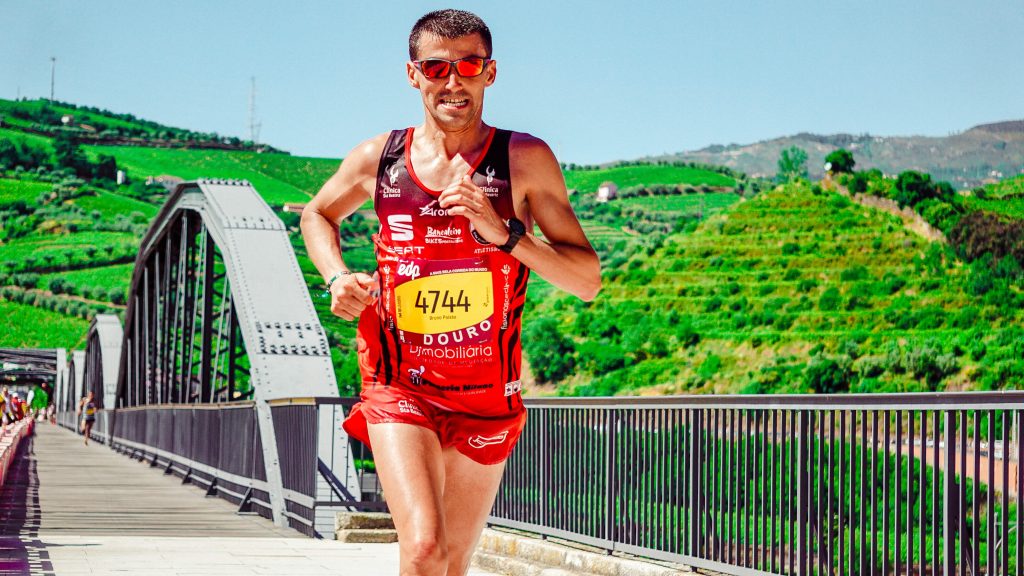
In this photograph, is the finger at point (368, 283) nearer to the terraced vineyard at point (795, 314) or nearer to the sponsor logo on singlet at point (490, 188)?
the sponsor logo on singlet at point (490, 188)

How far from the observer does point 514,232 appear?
3.60 metres

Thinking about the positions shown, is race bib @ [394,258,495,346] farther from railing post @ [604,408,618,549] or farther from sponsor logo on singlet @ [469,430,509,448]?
railing post @ [604,408,618,549]

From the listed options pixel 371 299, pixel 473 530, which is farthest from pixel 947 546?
pixel 371 299

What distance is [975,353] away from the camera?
11775 cm

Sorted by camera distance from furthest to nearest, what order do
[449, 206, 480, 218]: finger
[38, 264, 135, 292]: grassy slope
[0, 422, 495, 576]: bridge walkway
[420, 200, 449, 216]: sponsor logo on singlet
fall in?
[38, 264, 135, 292]: grassy slope < [0, 422, 495, 576]: bridge walkway < [420, 200, 449, 216]: sponsor logo on singlet < [449, 206, 480, 218]: finger

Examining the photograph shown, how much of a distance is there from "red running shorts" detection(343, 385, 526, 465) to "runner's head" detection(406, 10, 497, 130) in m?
0.74

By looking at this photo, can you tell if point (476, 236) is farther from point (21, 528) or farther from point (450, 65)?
point (21, 528)

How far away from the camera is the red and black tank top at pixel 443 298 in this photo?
3.74 metres

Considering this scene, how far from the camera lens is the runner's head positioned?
378 centimetres

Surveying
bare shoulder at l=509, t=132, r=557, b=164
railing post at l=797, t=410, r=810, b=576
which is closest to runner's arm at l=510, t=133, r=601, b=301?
bare shoulder at l=509, t=132, r=557, b=164

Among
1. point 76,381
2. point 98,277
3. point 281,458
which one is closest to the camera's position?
point 281,458

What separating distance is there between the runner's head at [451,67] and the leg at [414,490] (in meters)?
0.84

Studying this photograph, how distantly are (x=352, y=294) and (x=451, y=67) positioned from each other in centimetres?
66

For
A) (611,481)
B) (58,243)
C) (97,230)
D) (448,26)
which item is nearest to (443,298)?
(448,26)
